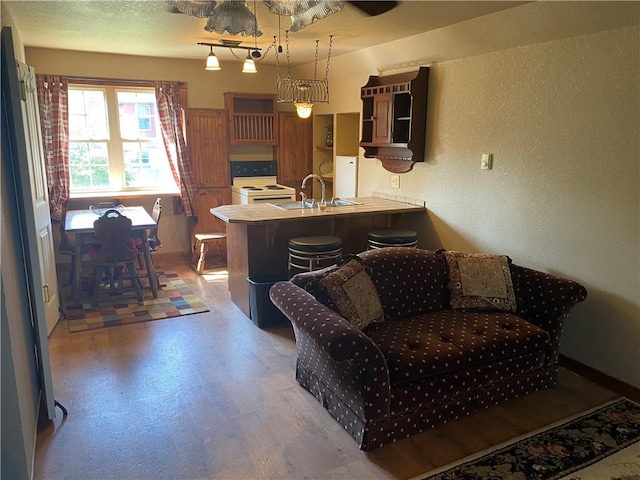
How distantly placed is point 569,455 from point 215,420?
1.77 metres

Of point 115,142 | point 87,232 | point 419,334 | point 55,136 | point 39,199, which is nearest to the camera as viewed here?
point 419,334

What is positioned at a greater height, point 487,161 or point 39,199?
point 487,161

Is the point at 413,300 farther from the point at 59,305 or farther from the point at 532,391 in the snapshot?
the point at 59,305

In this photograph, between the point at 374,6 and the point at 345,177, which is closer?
the point at 374,6

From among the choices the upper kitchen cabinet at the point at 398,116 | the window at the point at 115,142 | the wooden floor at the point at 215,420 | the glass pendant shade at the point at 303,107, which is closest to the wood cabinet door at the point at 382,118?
the upper kitchen cabinet at the point at 398,116

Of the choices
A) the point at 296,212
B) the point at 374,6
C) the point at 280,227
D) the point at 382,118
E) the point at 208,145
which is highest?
the point at 374,6

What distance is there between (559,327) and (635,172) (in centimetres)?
97

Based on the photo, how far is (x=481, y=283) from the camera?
3.03 m

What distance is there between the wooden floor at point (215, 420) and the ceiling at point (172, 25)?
7.55ft

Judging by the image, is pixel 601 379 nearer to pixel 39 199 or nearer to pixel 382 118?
pixel 382 118

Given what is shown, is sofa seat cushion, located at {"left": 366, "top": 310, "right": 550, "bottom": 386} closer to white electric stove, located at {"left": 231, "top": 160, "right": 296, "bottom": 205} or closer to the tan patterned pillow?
the tan patterned pillow

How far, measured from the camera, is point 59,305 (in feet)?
13.4


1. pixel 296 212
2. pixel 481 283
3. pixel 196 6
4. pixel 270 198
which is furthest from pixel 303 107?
pixel 481 283

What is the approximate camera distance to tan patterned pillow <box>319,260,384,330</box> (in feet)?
8.67
